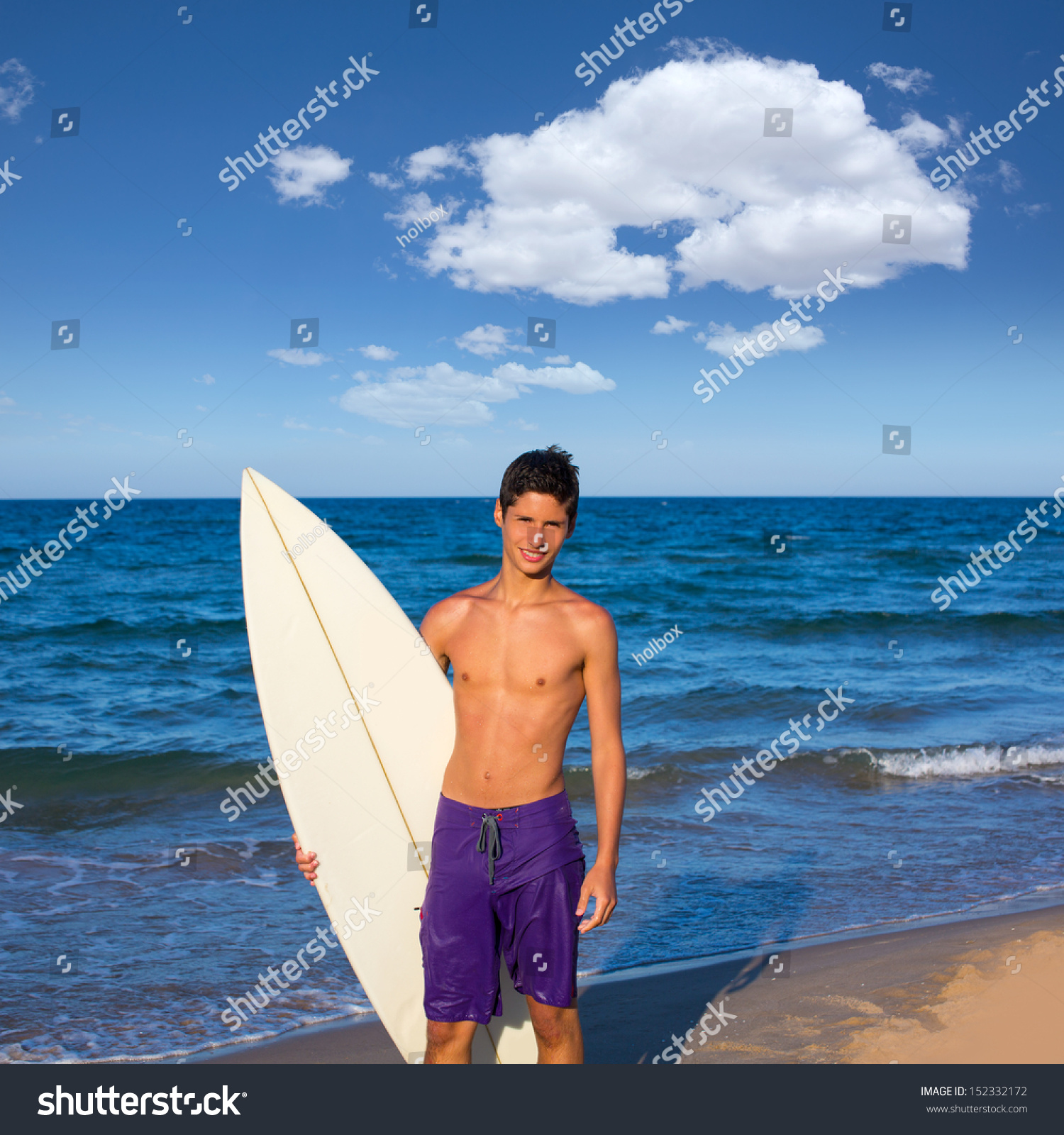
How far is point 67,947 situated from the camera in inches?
154

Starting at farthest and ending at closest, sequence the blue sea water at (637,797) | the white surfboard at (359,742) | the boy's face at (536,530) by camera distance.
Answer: the blue sea water at (637,797), the white surfboard at (359,742), the boy's face at (536,530)

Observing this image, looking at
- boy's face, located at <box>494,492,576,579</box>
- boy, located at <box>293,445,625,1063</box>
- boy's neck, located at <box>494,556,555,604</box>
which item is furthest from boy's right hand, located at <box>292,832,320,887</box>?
boy's face, located at <box>494,492,576,579</box>

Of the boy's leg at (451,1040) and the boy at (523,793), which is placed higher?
the boy at (523,793)

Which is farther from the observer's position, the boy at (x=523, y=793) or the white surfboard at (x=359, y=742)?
the white surfboard at (x=359, y=742)

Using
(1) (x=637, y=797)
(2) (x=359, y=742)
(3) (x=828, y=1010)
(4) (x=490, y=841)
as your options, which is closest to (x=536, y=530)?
(4) (x=490, y=841)

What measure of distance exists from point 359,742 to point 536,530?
1.19 metres

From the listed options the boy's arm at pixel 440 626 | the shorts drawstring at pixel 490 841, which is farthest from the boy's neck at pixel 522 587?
the shorts drawstring at pixel 490 841

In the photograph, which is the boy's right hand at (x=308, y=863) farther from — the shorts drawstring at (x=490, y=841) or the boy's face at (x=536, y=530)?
the boy's face at (x=536, y=530)

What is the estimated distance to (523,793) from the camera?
7.36 feet

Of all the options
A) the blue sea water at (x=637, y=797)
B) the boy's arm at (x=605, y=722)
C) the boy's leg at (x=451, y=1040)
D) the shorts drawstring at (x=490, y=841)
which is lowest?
the blue sea water at (x=637, y=797)

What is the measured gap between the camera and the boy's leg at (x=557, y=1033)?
86.1 inches

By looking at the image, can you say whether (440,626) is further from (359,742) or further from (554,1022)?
(554,1022)

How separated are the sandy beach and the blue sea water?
0.82 feet
